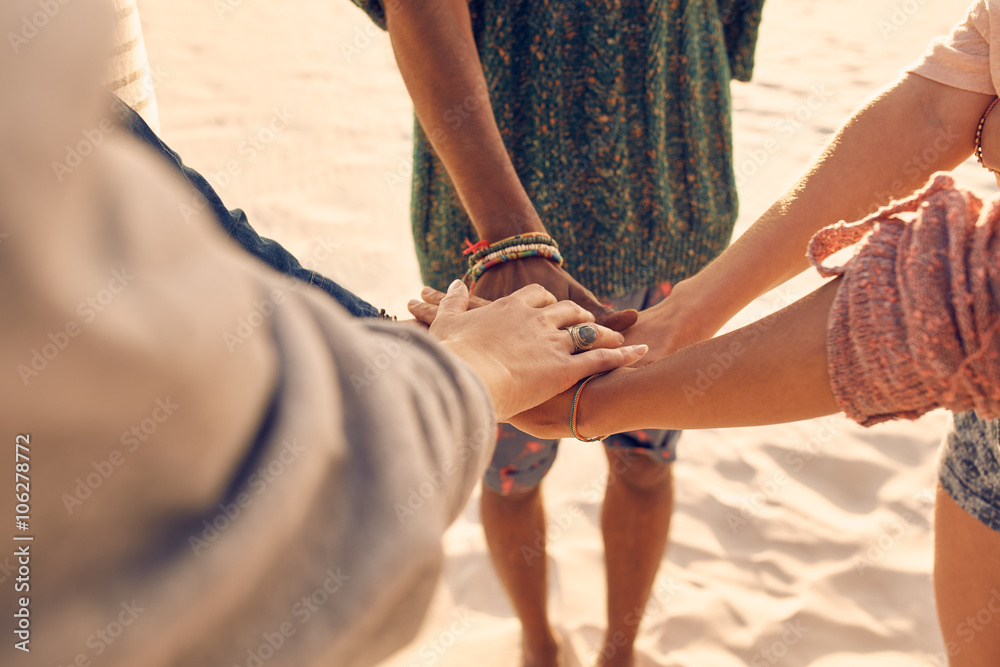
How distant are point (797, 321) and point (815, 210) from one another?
0.47 metres

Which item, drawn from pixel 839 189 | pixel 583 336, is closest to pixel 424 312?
pixel 583 336

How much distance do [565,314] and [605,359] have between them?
119mm

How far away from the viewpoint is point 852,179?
Result: 50.3 inches

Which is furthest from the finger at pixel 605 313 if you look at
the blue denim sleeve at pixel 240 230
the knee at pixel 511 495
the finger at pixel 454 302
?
the knee at pixel 511 495

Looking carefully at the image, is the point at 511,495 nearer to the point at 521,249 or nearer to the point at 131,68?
the point at 521,249

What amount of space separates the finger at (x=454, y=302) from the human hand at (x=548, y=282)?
124 millimetres

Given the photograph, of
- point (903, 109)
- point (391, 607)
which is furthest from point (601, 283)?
point (391, 607)

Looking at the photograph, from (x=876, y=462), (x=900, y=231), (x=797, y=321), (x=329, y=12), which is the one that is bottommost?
(x=876, y=462)

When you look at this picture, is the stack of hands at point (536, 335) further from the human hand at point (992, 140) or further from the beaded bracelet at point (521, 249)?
the human hand at point (992, 140)

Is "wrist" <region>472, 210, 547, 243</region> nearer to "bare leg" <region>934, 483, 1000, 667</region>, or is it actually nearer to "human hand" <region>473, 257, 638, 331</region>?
"human hand" <region>473, 257, 638, 331</region>

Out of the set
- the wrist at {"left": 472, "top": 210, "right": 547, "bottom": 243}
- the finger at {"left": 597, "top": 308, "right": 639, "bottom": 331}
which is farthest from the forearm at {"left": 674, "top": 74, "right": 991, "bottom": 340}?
the wrist at {"left": 472, "top": 210, "right": 547, "bottom": 243}

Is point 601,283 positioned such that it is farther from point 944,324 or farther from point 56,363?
point 56,363

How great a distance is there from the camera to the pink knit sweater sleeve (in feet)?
2.44

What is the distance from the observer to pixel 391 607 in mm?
526
